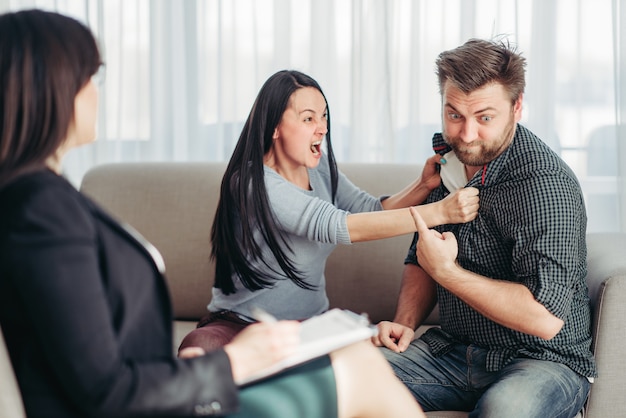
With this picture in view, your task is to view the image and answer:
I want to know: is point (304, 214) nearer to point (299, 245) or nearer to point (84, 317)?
point (299, 245)

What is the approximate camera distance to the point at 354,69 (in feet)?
9.24

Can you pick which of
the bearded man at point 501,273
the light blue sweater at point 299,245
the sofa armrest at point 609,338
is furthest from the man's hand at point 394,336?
the sofa armrest at point 609,338

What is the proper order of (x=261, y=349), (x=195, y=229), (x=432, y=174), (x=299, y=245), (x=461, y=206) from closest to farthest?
(x=261, y=349), (x=461, y=206), (x=299, y=245), (x=432, y=174), (x=195, y=229)

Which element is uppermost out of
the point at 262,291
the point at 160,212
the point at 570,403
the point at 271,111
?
the point at 271,111

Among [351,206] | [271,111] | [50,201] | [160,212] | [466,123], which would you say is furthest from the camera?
[160,212]

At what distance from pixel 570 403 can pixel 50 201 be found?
1182 millimetres

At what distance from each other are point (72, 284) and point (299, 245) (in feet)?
3.17

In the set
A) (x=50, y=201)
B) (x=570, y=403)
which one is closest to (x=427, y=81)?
(x=570, y=403)

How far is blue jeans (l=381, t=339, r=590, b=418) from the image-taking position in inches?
60.1

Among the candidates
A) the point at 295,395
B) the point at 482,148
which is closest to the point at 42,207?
the point at 295,395

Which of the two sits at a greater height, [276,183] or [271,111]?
[271,111]

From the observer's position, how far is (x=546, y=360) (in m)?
1.65

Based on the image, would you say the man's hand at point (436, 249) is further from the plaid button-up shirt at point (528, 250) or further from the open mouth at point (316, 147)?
the open mouth at point (316, 147)

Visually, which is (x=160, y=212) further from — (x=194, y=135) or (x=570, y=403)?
(x=570, y=403)
